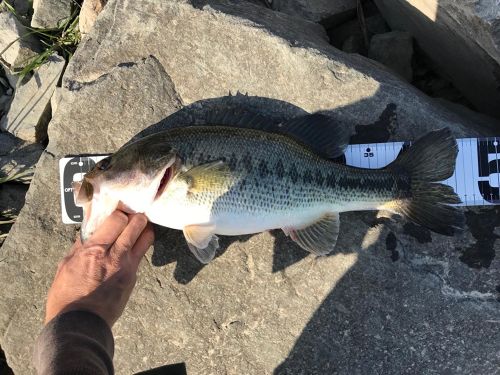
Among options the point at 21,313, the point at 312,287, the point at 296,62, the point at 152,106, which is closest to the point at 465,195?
the point at 312,287

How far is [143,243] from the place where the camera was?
344 centimetres

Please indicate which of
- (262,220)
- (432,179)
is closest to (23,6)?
(262,220)

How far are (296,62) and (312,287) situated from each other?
166 centimetres

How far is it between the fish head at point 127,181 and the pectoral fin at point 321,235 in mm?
1014

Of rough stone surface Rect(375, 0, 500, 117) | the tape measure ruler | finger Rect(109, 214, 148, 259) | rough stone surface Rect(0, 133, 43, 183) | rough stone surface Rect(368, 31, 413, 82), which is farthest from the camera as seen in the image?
rough stone surface Rect(0, 133, 43, 183)

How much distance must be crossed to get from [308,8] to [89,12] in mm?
1984

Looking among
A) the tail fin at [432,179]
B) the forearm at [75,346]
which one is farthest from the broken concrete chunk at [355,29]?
the forearm at [75,346]

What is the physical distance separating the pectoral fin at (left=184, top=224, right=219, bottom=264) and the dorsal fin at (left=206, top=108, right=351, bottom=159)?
2.49 feet

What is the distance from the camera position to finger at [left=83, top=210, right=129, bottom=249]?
3223 millimetres

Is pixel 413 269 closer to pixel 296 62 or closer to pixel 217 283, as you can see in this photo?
pixel 217 283

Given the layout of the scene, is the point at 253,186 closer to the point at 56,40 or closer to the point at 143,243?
the point at 143,243

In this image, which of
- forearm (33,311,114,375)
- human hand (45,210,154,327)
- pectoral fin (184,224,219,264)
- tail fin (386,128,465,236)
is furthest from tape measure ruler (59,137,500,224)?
forearm (33,311,114,375)

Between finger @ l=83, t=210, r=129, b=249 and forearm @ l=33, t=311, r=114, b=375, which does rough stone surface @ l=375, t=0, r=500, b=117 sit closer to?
finger @ l=83, t=210, r=129, b=249

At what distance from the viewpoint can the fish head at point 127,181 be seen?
3170mm
